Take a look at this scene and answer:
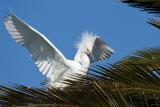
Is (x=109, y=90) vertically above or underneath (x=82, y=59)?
underneath

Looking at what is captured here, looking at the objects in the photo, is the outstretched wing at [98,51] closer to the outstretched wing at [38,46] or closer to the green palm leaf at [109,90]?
the outstretched wing at [38,46]

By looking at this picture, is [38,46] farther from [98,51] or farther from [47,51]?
[98,51]

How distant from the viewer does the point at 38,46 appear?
1221 cm

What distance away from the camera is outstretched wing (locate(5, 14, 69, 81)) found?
11.9 meters

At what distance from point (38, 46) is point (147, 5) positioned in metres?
7.18

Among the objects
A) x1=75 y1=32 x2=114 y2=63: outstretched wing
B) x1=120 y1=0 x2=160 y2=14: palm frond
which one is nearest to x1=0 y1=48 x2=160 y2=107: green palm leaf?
x1=120 y1=0 x2=160 y2=14: palm frond

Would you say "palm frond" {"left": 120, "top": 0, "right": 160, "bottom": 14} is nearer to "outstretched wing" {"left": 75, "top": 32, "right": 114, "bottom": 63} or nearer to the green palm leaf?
the green palm leaf

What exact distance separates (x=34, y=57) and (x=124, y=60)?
7.03 meters

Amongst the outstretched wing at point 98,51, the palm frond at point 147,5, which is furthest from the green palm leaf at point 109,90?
the outstretched wing at point 98,51

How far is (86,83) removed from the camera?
4832 mm

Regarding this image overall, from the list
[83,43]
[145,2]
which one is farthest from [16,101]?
[83,43]

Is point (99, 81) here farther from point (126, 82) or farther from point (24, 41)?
point (24, 41)

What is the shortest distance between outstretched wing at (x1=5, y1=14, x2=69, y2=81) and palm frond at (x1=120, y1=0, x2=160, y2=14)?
6524 millimetres

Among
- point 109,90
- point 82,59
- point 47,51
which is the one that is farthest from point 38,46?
point 109,90
